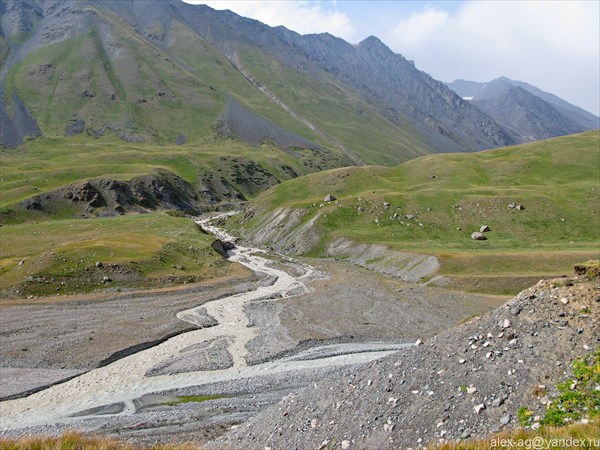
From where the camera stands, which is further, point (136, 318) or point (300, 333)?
point (136, 318)

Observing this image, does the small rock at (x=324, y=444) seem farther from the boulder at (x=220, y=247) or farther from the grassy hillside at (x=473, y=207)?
the boulder at (x=220, y=247)

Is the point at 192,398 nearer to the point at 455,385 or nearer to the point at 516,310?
the point at 455,385

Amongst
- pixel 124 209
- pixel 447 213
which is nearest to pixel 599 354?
pixel 447 213

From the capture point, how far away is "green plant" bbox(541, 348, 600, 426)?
1697 cm

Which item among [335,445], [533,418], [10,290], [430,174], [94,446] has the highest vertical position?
[430,174]

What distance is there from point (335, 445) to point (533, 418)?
921 cm

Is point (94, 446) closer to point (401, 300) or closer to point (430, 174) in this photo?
point (401, 300)

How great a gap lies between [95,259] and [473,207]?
8756cm

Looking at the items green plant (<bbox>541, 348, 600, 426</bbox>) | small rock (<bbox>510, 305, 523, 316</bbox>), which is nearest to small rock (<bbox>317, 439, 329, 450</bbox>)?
green plant (<bbox>541, 348, 600, 426</bbox>)

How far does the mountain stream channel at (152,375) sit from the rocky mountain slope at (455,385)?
14754mm

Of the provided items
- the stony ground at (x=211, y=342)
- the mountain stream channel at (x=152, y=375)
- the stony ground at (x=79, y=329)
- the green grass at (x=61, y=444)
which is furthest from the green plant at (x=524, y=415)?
the stony ground at (x=79, y=329)

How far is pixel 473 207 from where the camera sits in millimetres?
109062

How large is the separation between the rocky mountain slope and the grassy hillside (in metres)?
50.3

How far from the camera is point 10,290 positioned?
68.7 m
